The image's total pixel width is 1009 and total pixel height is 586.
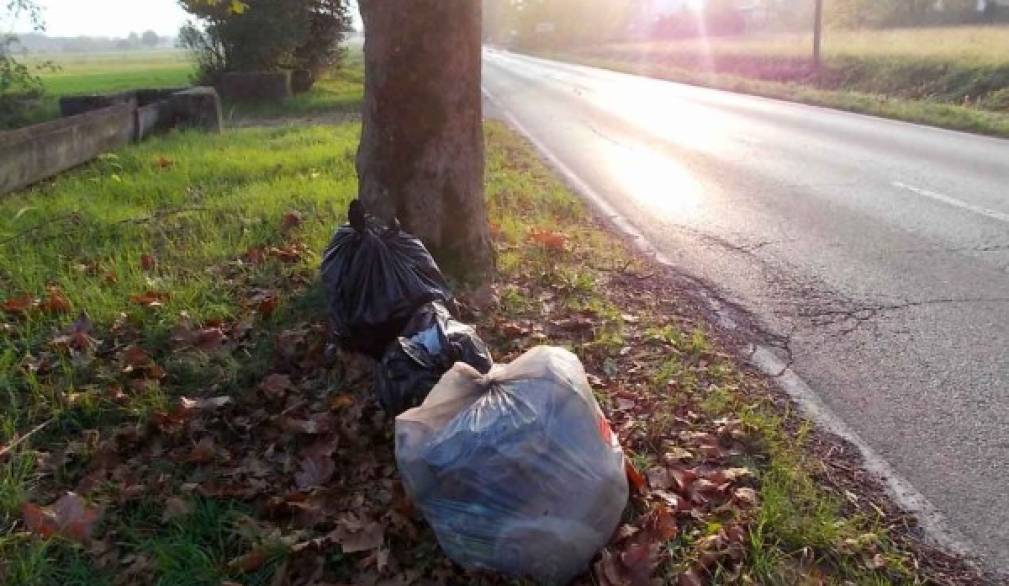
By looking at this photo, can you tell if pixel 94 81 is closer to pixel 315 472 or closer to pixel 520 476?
pixel 315 472

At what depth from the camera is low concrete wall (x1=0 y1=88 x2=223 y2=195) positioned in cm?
712

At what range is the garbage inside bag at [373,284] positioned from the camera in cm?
355

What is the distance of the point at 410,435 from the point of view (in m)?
2.38

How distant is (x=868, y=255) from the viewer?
19.3 ft

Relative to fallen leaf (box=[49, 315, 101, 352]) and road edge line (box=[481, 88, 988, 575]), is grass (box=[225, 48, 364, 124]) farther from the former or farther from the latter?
fallen leaf (box=[49, 315, 101, 352])

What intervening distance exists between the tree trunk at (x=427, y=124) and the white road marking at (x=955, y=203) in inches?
198

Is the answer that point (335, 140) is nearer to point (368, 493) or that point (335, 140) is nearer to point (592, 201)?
point (592, 201)

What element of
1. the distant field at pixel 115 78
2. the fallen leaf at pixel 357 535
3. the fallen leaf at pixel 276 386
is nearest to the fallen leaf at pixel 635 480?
the fallen leaf at pixel 357 535

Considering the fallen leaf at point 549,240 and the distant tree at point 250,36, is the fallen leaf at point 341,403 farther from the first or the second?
the distant tree at point 250,36

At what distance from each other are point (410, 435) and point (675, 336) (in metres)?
2.29

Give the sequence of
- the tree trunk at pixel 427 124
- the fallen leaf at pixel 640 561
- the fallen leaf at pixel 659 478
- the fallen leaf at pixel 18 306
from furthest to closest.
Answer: the tree trunk at pixel 427 124
the fallen leaf at pixel 18 306
the fallen leaf at pixel 659 478
the fallen leaf at pixel 640 561

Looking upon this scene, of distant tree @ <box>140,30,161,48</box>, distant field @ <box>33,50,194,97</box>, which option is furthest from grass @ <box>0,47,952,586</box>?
distant tree @ <box>140,30,161,48</box>

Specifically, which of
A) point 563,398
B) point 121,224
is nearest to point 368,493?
point 563,398

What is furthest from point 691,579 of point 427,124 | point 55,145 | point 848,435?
point 55,145
